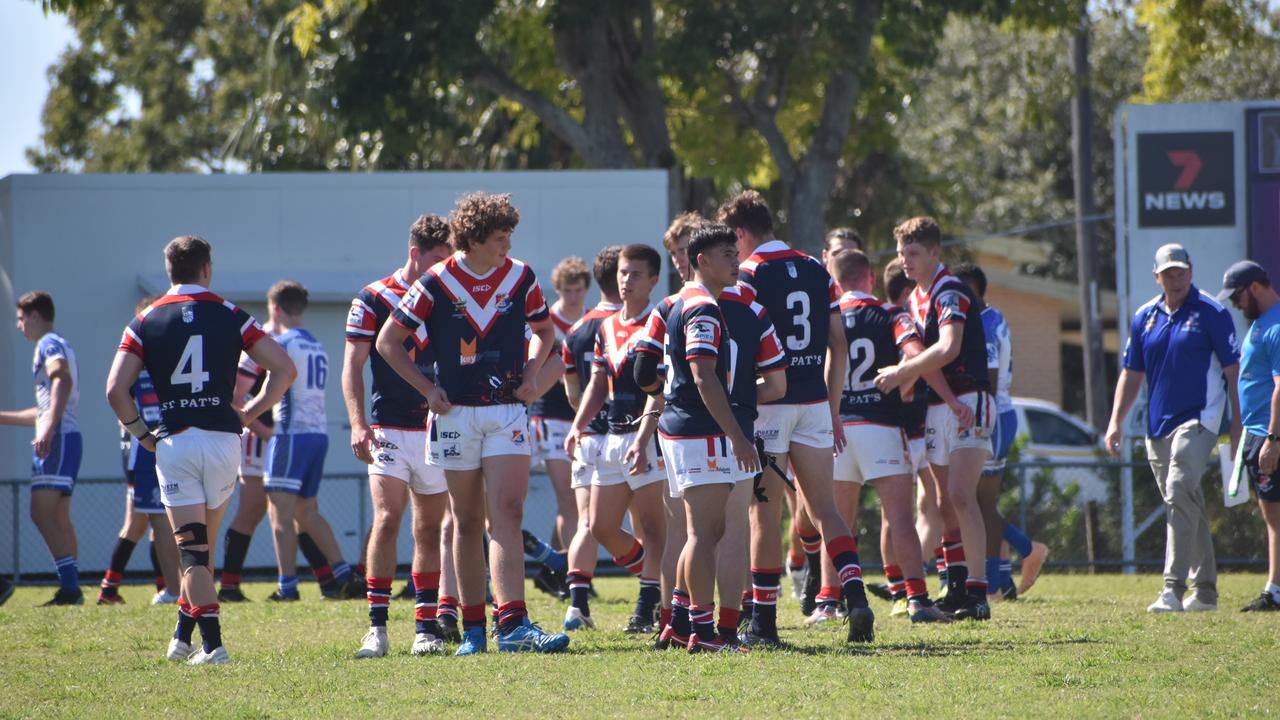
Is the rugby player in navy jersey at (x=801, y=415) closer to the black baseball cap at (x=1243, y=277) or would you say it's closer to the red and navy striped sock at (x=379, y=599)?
the red and navy striped sock at (x=379, y=599)

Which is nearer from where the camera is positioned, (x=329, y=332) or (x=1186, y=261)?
(x=1186, y=261)

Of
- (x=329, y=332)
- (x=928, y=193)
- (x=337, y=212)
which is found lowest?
(x=329, y=332)

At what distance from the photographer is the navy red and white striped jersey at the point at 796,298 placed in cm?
819

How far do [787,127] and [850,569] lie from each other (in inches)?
675

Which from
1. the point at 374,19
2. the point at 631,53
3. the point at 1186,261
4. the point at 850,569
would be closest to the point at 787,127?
the point at 631,53

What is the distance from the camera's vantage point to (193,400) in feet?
25.4

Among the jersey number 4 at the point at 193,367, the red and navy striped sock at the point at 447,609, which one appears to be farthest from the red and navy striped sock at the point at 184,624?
the red and navy striped sock at the point at 447,609

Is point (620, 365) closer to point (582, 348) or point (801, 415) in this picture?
point (582, 348)

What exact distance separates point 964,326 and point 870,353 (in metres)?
0.57

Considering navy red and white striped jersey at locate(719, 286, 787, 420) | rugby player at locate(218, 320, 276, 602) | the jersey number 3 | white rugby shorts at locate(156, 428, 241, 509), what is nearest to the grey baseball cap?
the jersey number 3

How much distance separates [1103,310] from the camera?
3297 cm

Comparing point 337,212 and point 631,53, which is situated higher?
point 631,53

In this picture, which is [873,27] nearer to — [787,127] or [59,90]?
[787,127]

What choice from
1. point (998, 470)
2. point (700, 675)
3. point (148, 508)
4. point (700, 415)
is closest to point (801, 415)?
point (700, 415)
